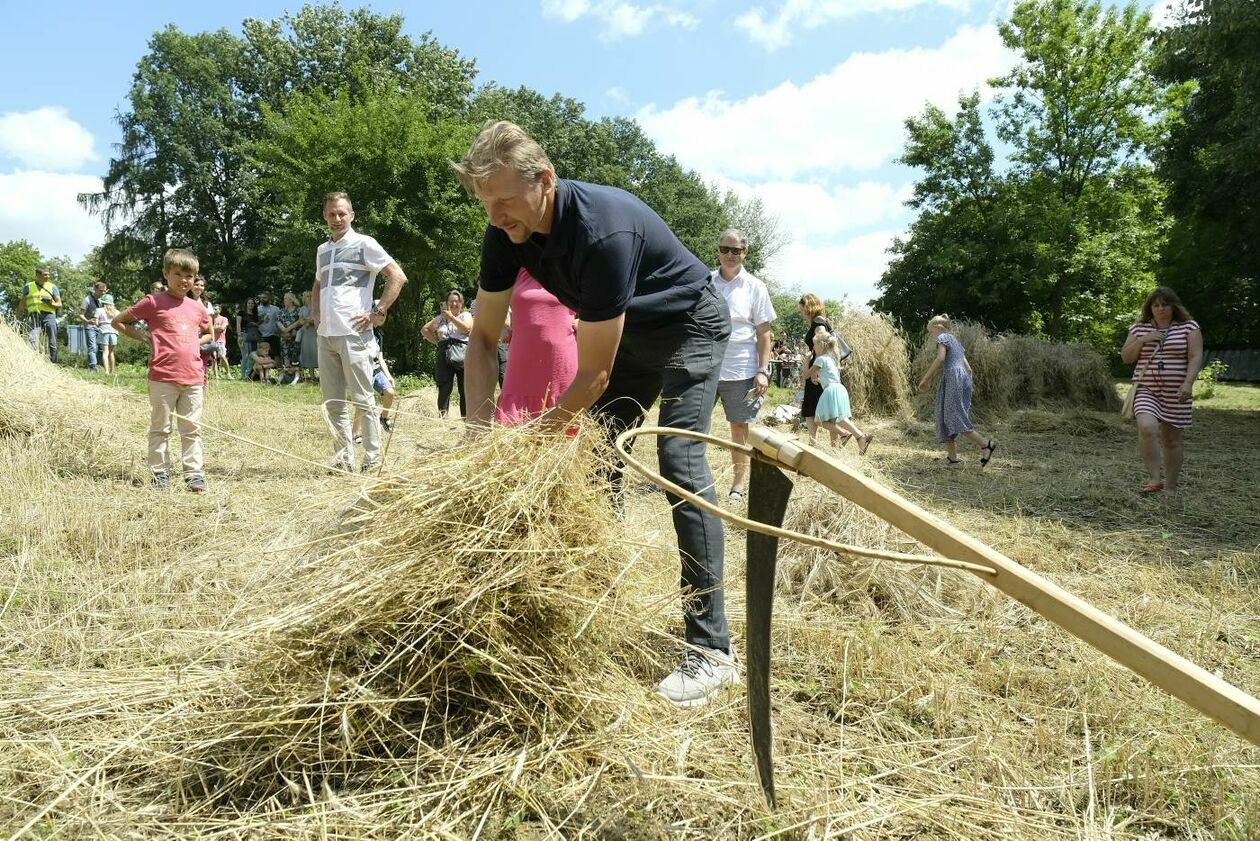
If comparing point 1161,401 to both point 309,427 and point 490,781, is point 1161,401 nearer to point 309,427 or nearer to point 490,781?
point 490,781

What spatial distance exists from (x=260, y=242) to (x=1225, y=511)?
38486 mm

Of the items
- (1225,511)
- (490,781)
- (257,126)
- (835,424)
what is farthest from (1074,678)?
(257,126)

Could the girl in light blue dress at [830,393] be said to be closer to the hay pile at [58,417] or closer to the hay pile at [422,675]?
the hay pile at [58,417]

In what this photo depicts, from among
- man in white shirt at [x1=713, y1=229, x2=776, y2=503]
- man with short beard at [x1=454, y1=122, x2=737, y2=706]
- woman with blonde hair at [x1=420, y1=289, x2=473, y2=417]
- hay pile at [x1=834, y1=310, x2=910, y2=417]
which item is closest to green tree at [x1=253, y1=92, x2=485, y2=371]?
hay pile at [x1=834, y1=310, x2=910, y2=417]

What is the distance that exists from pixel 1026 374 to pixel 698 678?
14515 millimetres

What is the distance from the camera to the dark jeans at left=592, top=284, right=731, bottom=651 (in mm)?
2605

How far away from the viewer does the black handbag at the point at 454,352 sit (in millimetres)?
7938

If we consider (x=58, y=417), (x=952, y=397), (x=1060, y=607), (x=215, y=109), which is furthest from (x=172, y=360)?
(x=215, y=109)

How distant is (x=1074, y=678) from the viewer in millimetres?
2873

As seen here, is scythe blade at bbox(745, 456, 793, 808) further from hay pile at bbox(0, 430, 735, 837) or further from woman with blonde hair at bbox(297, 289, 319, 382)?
woman with blonde hair at bbox(297, 289, 319, 382)

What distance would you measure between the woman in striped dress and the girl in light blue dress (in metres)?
2.51

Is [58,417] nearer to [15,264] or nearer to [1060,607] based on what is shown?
[1060,607]

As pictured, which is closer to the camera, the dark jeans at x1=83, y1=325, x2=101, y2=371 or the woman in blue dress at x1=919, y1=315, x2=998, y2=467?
the woman in blue dress at x1=919, y1=315, x2=998, y2=467

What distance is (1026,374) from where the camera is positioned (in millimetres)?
15047
